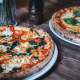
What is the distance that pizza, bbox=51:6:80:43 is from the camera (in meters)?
1.01

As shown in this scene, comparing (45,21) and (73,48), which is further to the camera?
(45,21)

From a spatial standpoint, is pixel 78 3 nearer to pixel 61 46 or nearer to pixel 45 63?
pixel 61 46

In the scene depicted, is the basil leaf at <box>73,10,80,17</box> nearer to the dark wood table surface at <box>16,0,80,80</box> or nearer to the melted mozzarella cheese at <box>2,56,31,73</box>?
the dark wood table surface at <box>16,0,80,80</box>

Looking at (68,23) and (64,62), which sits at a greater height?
(68,23)

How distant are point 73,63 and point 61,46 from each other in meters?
0.20

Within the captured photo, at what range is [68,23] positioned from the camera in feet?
4.08

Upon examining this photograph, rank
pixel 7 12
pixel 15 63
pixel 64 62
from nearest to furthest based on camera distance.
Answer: pixel 15 63
pixel 64 62
pixel 7 12

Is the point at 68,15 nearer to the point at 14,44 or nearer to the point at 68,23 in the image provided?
the point at 68,23

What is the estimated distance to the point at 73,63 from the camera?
0.87 m

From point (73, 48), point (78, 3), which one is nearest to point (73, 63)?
point (73, 48)

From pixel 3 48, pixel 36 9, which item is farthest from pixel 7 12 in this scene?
pixel 3 48

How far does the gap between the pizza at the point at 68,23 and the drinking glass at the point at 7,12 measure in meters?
0.38

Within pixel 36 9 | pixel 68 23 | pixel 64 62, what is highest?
pixel 36 9

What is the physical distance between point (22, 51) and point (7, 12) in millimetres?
446
